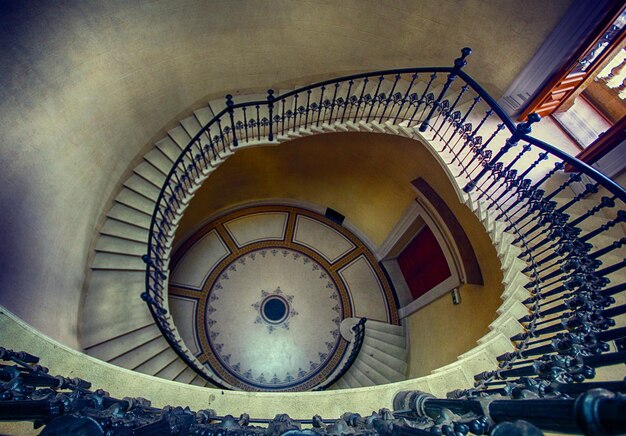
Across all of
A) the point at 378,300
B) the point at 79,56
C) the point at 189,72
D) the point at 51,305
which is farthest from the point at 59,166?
the point at 378,300

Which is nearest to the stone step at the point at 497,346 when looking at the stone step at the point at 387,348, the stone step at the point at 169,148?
the stone step at the point at 387,348

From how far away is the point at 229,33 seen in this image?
18.7ft

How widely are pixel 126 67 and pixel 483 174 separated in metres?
5.15

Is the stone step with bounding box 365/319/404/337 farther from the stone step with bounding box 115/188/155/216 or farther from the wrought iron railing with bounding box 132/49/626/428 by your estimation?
the stone step with bounding box 115/188/155/216

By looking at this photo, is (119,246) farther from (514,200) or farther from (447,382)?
(514,200)

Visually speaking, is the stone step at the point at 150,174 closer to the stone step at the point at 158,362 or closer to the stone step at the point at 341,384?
the stone step at the point at 158,362

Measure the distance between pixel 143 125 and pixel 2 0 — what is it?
2.47 metres

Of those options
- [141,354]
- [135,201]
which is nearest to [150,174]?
[135,201]

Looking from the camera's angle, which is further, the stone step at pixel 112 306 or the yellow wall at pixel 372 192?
the yellow wall at pixel 372 192

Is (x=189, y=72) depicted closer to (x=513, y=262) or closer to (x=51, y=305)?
(x=51, y=305)

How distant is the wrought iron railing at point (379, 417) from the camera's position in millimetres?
885

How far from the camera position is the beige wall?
3990 millimetres

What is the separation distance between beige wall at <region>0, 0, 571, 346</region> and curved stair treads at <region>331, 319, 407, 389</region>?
490 cm

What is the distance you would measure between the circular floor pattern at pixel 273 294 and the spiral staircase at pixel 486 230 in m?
0.83
